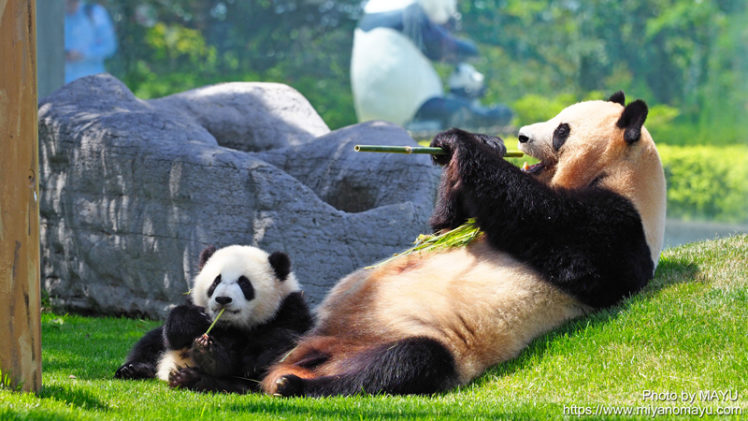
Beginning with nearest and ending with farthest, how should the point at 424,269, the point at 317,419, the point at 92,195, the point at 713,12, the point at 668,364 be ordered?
the point at 317,419 → the point at 668,364 → the point at 424,269 → the point at 92,195 → the point at 713,12

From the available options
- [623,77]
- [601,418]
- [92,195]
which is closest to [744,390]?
[601,418]

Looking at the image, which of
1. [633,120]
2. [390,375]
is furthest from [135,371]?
[633,120]

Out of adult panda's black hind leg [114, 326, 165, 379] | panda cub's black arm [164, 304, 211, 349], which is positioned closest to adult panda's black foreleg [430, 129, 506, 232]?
panda cub's black arm [164, 304, 211, 349]

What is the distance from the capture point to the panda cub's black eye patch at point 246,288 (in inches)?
174

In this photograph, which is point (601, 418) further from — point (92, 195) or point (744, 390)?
point (92, 195)

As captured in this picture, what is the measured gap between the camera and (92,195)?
23.5ft

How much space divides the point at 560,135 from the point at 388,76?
844 inches

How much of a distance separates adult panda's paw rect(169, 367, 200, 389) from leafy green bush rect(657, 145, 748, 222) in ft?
59.6

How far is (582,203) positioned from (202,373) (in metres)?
2.12

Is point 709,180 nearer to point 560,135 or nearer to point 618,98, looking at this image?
point 618,98

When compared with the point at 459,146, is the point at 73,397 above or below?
below

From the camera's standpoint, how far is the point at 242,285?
4449 millimetres

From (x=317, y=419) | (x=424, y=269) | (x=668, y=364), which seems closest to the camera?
(x=317, y=419)

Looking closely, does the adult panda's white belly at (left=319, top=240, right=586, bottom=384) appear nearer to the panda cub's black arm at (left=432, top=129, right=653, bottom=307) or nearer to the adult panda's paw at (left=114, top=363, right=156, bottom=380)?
the panda cub's black arm at (left=432, top=129, right=653, bottom=307)
